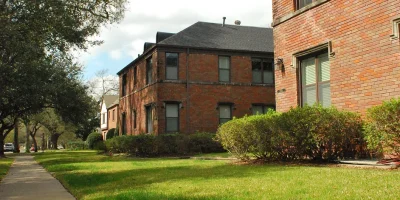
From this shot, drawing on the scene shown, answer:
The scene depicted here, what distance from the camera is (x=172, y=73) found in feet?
85.0

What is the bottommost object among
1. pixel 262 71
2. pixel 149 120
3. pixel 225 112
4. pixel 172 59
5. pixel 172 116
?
pixel 149 120

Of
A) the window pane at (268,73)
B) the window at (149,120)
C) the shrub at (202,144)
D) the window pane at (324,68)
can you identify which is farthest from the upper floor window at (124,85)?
the window pane at (324,68)

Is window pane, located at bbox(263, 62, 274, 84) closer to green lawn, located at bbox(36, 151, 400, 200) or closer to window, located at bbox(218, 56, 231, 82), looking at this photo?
window, located at bbox(218, 56, 231, 82)

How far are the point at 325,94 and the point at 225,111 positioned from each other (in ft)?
48.8

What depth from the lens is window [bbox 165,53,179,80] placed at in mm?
25828

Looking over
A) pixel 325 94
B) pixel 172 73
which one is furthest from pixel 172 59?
pixel 325 94

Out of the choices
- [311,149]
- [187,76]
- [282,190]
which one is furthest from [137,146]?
[282,190]

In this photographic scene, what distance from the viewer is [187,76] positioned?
85.1 ft

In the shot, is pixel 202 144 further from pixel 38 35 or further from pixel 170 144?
pixel 38 35

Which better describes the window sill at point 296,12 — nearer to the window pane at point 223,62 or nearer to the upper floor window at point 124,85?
the window pane at point 223,62

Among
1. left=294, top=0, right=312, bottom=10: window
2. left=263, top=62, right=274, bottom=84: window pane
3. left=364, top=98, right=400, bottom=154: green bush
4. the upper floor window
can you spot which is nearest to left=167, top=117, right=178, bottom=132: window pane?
left=263, top=62, right=274, bottom=84: window pane

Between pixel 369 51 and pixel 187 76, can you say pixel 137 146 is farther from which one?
pixel 369 51

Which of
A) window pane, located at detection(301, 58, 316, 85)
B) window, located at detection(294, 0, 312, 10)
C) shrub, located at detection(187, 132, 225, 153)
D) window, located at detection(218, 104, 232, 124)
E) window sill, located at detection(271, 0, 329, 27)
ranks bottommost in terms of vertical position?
shrub, located at detection(187, 132, 225, 153)

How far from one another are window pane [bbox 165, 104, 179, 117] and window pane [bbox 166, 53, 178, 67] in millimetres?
2675
